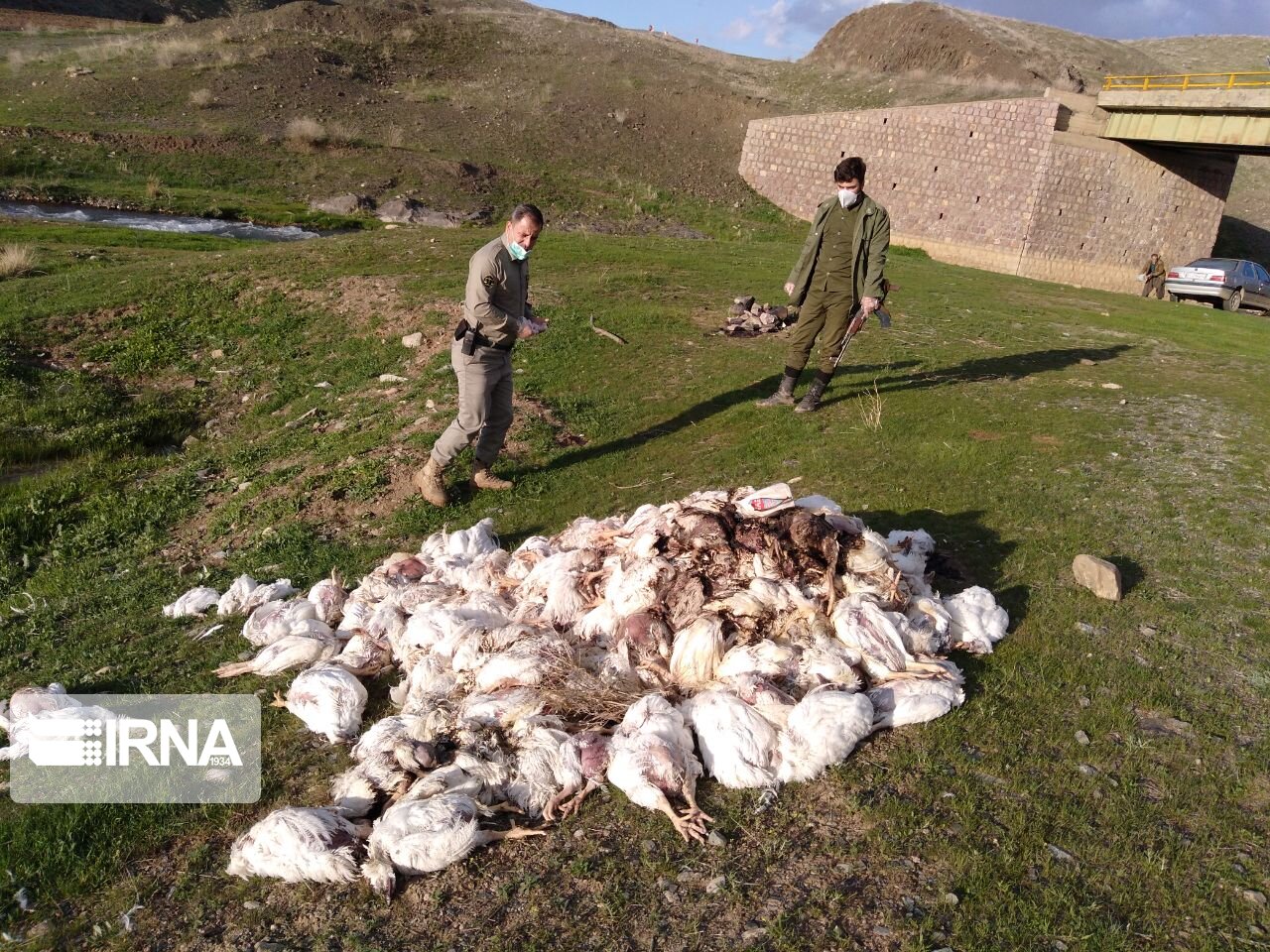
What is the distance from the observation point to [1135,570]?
609cm

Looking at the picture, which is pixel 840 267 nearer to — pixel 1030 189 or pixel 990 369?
pixel 990 369

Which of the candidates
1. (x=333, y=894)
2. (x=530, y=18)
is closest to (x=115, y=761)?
(x=333, y=894)

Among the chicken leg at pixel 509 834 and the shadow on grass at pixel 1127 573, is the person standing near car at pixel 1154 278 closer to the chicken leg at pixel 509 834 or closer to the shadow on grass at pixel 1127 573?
the shadow on grass at pixel 1127 573

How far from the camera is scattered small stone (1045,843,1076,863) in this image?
3.56 m

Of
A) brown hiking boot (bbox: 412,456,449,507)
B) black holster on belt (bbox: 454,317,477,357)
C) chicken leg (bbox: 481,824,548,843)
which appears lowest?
chicken leg (bbox: 481,824,548,843)

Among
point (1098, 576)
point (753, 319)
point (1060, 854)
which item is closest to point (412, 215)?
point (753, 319)

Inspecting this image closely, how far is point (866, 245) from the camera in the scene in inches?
329

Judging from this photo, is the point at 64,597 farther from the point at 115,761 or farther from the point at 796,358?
the point at 796,358

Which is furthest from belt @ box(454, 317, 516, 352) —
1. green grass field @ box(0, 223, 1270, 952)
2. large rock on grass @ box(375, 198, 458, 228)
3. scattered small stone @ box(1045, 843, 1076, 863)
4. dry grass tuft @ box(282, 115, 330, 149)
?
dry grass tuft @ box(282, 115, 330, 149)

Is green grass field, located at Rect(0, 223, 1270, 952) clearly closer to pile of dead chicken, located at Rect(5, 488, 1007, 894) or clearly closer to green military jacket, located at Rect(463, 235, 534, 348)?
pile of dead chicken, located at Rect(5, 488, 1007, 894)

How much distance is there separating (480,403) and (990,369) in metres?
7.57

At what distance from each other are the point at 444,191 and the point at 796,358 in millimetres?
22507

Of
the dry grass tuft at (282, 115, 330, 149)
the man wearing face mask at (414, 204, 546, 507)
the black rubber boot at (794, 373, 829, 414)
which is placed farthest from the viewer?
the dry grass tuft at (282, 115, 330, 149)

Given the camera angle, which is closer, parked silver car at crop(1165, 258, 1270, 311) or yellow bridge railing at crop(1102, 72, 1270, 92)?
yellow bridge railing at crop(1102, 72, 1270, 92)
